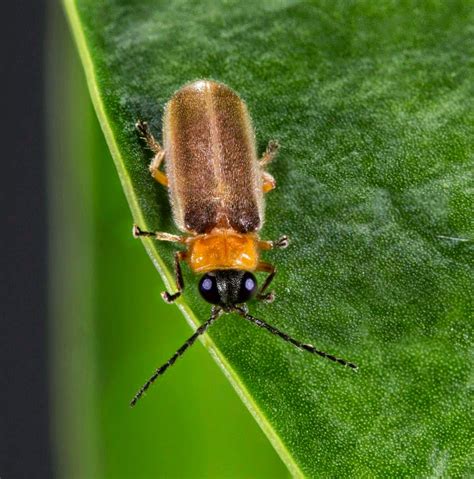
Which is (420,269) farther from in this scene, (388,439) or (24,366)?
(24,366)

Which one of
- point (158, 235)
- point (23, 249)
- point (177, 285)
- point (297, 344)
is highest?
point (158, 235)

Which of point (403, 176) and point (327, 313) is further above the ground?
point (403, 176)

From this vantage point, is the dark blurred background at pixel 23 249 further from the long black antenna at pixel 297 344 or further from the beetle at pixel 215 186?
the long black antenna at pixel 297 344

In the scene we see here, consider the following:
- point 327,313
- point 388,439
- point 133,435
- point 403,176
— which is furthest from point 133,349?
point 403,176

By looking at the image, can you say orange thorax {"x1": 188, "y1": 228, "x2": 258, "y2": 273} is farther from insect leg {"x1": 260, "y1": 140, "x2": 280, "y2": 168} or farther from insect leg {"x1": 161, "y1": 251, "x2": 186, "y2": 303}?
insect leg {"x1": 260, "y1": 140, "x2": 280, "y2": 168}

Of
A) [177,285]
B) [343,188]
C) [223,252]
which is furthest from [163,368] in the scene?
[343,188]

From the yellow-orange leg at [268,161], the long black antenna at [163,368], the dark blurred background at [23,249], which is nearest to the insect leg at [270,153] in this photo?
the yellow-orange leg at [268,161]

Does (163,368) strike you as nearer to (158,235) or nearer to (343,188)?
(158,235)

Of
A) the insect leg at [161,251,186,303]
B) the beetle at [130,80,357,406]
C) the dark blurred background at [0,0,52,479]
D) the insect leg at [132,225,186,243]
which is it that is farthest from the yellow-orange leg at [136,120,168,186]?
the dark blurred background at [0,0,52,479]
